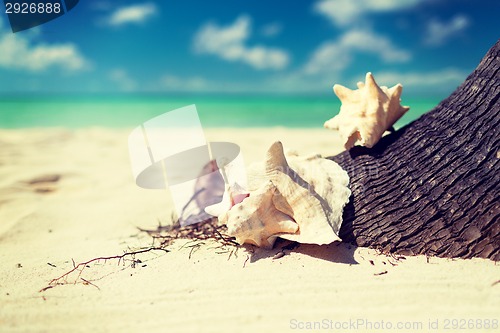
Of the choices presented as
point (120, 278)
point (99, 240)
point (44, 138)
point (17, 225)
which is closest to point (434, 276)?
point (120, 278)

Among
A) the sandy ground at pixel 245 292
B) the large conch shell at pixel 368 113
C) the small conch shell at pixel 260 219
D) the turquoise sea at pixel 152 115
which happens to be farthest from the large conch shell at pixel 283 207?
the turquoise sea at pixel 152 115

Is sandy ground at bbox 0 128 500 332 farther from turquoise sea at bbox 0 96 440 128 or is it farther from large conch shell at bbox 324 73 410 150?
turquoise sea at bbox 0 96 440 128

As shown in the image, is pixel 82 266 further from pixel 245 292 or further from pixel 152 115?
pixel 152 115

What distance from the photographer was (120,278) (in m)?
2.20

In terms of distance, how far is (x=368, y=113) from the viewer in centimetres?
259

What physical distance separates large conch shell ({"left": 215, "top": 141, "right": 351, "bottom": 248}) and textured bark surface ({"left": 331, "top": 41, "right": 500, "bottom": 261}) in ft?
0.62

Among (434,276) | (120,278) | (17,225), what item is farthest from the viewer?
(17,225)

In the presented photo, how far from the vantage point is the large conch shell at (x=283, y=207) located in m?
2.17

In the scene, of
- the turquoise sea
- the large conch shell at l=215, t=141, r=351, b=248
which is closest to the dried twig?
the large conch shell at l=215, t=141, r=351, b=248

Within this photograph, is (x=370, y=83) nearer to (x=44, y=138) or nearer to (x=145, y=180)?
(x=145, y=180)

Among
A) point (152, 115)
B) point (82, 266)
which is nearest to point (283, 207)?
point (82, 266)

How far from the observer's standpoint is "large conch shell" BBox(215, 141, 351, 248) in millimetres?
2170

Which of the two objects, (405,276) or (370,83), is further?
(370,83)

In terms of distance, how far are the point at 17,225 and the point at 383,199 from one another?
3.16 m
